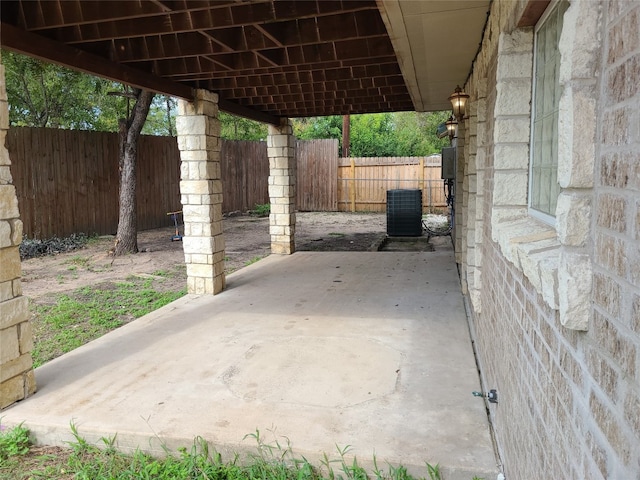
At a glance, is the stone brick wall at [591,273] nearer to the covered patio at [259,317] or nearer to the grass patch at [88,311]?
the covered patio at [259,317]

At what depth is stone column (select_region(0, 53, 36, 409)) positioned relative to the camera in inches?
141

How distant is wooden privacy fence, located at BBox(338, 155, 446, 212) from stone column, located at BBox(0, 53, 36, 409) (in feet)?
52.0

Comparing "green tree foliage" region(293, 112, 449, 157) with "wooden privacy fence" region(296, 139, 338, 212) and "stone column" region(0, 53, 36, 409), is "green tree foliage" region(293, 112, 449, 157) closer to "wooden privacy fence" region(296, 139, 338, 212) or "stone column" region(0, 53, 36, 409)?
"wooden privacy fence" region(296, 139, 338, 212)

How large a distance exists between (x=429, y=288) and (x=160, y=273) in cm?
470

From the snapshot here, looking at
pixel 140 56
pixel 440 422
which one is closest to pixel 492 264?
pixel 440 422

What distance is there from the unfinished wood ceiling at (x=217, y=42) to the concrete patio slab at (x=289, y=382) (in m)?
2.85

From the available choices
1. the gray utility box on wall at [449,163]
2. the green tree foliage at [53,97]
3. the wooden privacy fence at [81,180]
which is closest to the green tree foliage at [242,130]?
the green tree foliage at [53,97]

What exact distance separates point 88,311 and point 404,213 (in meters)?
8.08

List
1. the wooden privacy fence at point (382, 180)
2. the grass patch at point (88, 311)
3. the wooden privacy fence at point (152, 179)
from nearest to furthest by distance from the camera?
the grass patch at point (88, 311)
the wooden privacy fence at point (152, 179)
the wooden privacy fence at point (382, 180)

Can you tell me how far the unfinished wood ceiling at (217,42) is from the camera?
406cm

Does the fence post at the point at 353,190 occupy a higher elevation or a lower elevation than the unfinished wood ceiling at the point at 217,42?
lower

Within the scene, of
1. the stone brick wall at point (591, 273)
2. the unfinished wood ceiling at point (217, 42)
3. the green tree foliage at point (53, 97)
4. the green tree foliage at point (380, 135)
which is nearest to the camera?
the stone brick wall at point (591, 273)

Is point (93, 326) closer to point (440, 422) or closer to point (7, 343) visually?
point (7, 343)

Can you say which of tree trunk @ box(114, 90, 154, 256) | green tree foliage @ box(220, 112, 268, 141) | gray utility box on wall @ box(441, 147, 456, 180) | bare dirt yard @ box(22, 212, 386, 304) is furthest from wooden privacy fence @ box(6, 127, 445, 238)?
gray utility box on wall @ box(441, 147, 456, 180)
